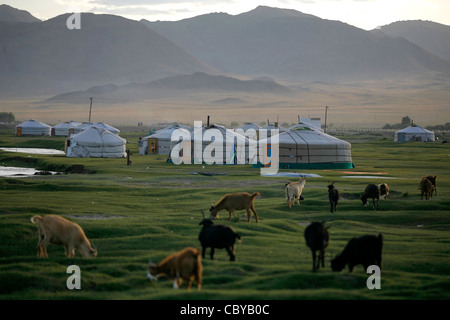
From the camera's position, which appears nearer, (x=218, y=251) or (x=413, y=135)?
(x=218, y=251)

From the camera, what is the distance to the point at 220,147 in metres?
55.5

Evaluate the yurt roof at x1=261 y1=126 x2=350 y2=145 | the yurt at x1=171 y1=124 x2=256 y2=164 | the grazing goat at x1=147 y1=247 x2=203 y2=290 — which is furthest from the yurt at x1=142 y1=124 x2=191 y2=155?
the grazing goat at x1=147 y1=247 x2=203 y2=290

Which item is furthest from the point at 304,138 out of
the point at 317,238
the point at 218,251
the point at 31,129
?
the point at 31,129

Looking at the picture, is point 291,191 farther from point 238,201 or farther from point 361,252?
point 361,252

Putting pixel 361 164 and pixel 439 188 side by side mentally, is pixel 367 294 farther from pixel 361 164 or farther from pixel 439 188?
pixel 361 164

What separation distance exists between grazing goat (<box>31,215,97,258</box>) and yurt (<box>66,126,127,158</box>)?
48376 mm

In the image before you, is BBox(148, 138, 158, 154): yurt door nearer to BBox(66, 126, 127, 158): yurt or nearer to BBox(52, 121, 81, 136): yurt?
BBox(66, 126, 127, 158): yurt

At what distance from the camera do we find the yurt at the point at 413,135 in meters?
103

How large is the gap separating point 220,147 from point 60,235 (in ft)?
Result: 133

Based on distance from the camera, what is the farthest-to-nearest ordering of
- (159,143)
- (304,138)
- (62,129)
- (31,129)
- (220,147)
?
(62,129) → (31,129) → (159,143) → (220,147) → (304,138)

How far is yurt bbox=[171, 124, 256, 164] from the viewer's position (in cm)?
5547

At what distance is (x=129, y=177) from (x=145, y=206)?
1517 centimetres
